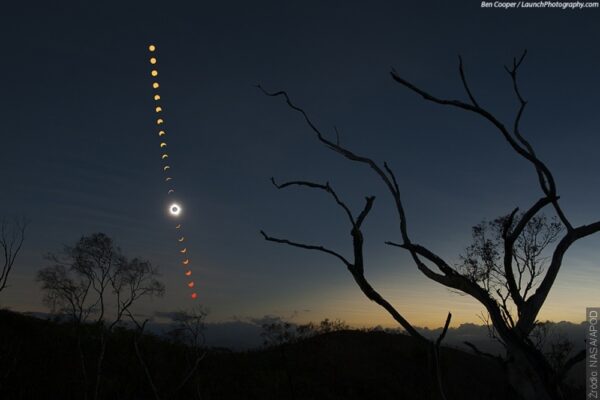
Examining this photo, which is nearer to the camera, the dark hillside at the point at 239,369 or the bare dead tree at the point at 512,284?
the bare dead tree at the point at 512,284

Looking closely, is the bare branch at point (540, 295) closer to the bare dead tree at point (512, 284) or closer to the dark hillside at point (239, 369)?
the bare dead tree at point (512, 284)

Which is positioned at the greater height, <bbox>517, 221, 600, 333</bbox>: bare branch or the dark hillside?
<bbox>517, 221, 600, 333</bbox>: bare branch

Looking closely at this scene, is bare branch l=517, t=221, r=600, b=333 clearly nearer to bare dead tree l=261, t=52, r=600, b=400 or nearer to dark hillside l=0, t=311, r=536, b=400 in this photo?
bare dead tree l=261, t=52, r=600, b=400

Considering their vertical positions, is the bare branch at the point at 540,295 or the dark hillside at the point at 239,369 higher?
the bare branch at the point at 540,295

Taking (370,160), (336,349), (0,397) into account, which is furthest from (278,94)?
(336,349)

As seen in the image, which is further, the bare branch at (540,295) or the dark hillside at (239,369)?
the dark hillside at (239,369)

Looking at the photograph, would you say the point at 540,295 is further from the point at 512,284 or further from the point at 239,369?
the point at 239,369

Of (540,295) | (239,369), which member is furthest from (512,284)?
(239,369)

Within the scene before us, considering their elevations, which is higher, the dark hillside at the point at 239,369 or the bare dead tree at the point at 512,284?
the bare dead tree at the point at 512,284

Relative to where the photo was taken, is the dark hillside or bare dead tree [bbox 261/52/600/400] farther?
the dark hillside

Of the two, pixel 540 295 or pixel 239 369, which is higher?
pixel 540 295

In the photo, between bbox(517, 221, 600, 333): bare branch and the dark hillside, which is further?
the dark hillside

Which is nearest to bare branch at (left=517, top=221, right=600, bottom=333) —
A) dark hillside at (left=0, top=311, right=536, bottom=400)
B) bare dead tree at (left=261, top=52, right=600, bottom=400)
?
bare dead tree at (left=261, top=52, right=600, bottom=400)

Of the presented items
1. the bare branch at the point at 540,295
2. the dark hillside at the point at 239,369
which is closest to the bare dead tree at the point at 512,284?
the bare branch at the point at 540,295
